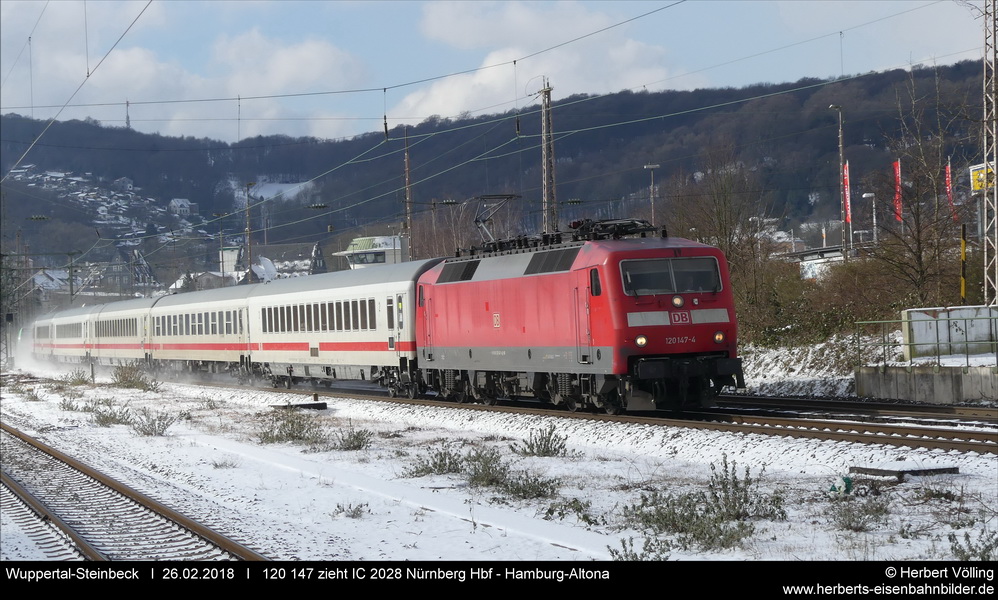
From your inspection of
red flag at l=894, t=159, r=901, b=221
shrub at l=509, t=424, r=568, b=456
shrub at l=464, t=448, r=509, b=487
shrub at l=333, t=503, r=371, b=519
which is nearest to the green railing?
red flag at l=894, t=159, r=901, b=221

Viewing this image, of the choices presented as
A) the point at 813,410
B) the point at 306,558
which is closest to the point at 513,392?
the point at 813,410

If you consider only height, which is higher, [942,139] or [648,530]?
[942,139]

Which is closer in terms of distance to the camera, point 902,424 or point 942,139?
point 902,424

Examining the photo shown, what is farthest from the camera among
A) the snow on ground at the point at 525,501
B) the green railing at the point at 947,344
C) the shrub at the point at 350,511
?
the green railing at the point at 947,344

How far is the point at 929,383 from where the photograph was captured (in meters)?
21.6

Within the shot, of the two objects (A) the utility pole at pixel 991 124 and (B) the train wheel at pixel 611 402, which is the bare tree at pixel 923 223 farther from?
(B) the train wheel at pixel 611 402

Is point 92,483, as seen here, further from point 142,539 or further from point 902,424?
point 902,424

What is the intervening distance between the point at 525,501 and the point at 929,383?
1322 cm

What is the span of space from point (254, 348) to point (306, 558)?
92.3 feet

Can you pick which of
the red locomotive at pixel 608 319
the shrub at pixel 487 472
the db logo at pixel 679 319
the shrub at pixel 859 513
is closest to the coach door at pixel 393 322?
the red locomotive at pixel 608 319

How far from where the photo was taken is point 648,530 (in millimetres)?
9945

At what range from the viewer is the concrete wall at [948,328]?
22.6 m

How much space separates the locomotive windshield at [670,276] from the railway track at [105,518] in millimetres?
9051

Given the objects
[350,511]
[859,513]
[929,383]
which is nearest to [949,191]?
[929,383]
